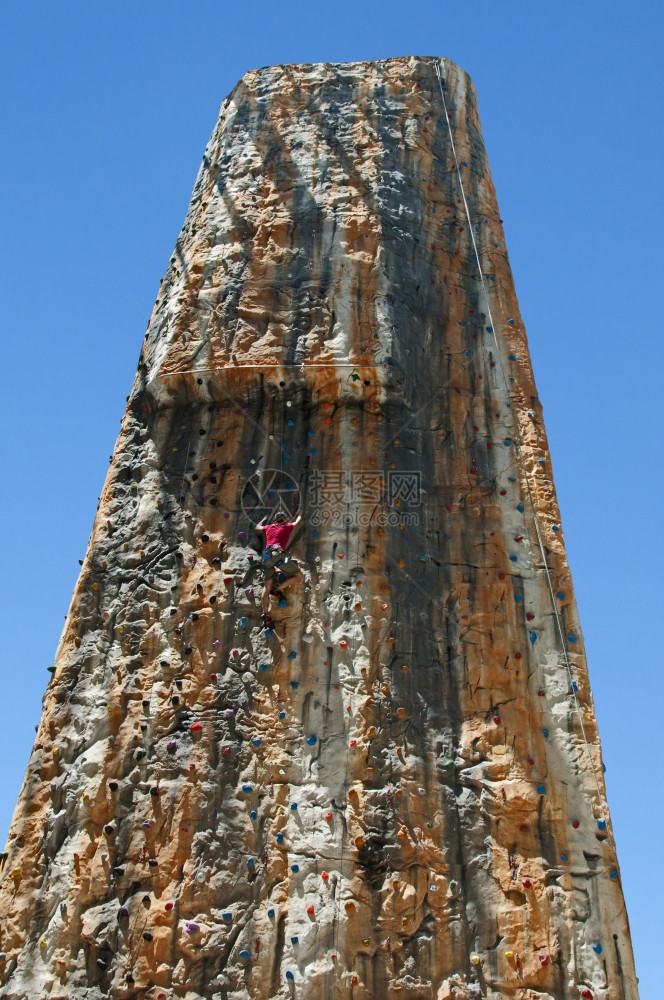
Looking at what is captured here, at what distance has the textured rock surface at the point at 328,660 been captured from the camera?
585cm

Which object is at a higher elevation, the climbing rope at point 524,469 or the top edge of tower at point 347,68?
the top edge of tower at point 347,68

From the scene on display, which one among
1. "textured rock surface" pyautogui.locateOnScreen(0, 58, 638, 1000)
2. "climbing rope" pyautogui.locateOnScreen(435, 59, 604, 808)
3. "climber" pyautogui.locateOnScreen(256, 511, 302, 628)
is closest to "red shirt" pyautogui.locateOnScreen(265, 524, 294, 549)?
"climber" pyautogui.locateOnScreen(256, 511, 302, 628)

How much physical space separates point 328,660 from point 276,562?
29.1 inches

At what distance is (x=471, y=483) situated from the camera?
24.2 feet

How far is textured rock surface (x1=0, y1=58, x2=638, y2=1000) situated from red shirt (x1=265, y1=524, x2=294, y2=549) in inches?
5.0

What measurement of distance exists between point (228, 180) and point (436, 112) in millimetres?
1896

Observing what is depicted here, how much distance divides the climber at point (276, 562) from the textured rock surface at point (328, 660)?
0.09 meters

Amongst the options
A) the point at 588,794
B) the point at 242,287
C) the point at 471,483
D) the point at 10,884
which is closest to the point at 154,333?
the point at 242,287

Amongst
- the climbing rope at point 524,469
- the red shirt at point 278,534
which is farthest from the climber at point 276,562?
the climbing rope at point 524,469

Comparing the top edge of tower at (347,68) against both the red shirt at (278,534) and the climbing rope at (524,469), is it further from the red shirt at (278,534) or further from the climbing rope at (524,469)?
Result: the red shirt at (278,534)

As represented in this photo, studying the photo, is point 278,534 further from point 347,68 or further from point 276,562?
point 347,68

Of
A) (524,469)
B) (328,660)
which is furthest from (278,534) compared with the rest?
(524,469)

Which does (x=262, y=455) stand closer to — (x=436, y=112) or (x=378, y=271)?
(x=378, y=271)

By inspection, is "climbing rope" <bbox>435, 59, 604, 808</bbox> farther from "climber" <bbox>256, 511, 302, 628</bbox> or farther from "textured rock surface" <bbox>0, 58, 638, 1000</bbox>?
"climber" <bbox>256, 511, 302, 628</bbox>
